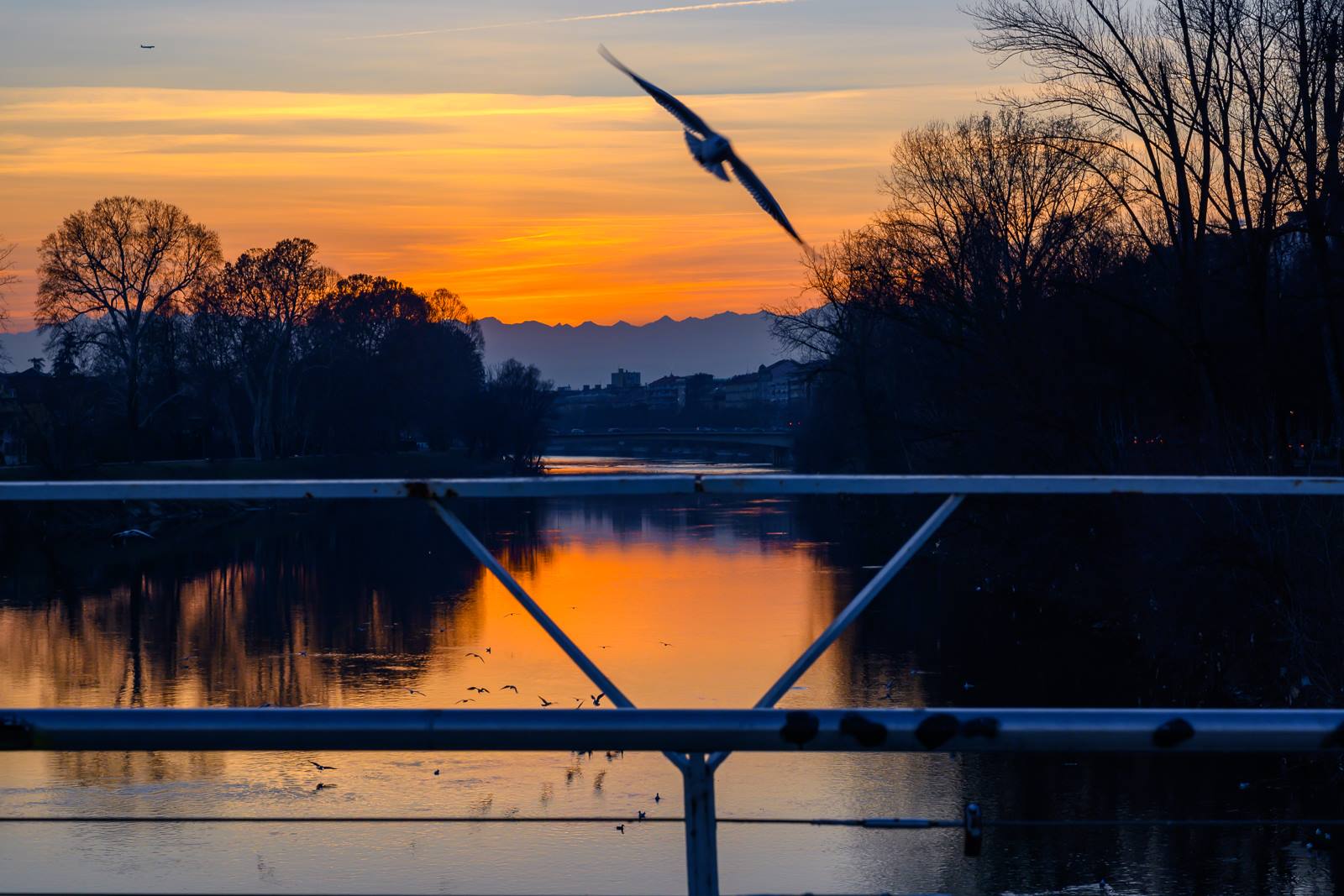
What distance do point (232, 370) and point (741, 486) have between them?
60.1 metres

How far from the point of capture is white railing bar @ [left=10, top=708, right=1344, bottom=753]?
207 cm

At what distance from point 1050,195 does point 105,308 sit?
36960 millimetres

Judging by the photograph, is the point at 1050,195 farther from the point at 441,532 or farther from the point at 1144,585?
the point at 441,532

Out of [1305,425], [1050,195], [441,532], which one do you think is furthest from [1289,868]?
[441,532]

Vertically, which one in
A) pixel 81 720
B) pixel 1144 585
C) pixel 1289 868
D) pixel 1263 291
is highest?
pixel 1263 291

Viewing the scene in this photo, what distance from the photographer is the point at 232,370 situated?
59.4m

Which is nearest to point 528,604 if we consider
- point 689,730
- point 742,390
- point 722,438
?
point 689,730

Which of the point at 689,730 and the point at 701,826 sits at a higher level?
the point at 689,730

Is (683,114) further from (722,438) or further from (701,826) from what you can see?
(722,438)

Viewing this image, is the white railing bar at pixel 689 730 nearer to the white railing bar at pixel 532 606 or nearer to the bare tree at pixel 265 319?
the white railing bar at pixel 532 606

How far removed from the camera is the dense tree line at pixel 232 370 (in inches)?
2063

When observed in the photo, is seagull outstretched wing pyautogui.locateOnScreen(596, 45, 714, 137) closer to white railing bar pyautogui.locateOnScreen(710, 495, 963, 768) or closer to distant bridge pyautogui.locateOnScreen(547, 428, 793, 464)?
white railing bar pyautogui.locateOnScreen(710, 495, 963, 768)

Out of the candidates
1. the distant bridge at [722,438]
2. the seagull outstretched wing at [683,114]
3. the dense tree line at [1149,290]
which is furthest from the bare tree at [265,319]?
the seagull outstretched wing at [683,114]

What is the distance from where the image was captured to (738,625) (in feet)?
71.4
